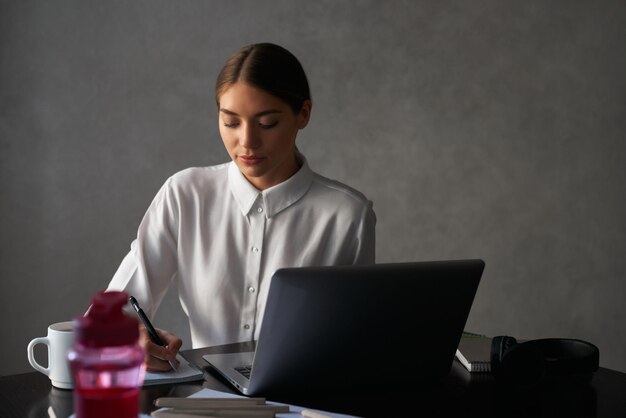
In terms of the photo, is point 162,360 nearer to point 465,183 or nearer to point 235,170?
point 235,170

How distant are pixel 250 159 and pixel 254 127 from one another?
71 millimetres

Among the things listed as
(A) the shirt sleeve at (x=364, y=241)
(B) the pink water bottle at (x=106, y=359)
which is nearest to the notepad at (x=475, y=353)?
(A) the shirt sleeve at (x=364, y=241)

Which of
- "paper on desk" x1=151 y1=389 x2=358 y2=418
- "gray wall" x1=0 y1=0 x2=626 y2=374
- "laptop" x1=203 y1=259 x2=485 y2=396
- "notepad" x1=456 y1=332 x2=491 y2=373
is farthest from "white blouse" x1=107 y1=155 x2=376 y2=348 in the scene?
"gray wall" x1=0 y1=0 x2=626 y2=374

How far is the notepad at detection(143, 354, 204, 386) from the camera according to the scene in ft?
4.30

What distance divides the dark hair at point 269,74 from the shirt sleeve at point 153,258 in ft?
1.00

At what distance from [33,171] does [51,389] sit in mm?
1731

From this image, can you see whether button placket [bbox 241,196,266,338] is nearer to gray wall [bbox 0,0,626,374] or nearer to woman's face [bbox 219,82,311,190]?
woman's face [bbox 219,82,311,190]

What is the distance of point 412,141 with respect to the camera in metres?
3.13

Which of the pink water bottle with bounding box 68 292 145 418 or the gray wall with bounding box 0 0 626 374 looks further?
the gray wall with bounding box 0 0 626 374

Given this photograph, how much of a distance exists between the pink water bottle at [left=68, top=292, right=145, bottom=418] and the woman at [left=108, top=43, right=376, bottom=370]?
1096 millimetres

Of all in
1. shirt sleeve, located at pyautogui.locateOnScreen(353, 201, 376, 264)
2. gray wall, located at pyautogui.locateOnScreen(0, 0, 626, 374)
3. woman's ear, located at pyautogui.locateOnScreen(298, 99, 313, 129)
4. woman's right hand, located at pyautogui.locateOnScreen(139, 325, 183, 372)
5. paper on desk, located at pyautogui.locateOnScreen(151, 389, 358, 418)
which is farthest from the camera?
gray wall, located at pyautogui.locateOnScreen(0, 0, 626, 374)

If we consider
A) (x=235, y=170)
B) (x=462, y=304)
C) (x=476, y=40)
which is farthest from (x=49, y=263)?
→ (x=462, y=304)

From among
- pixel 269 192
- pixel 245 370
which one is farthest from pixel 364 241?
pixel 245 370

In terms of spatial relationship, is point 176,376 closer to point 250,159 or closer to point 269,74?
point 250,159
